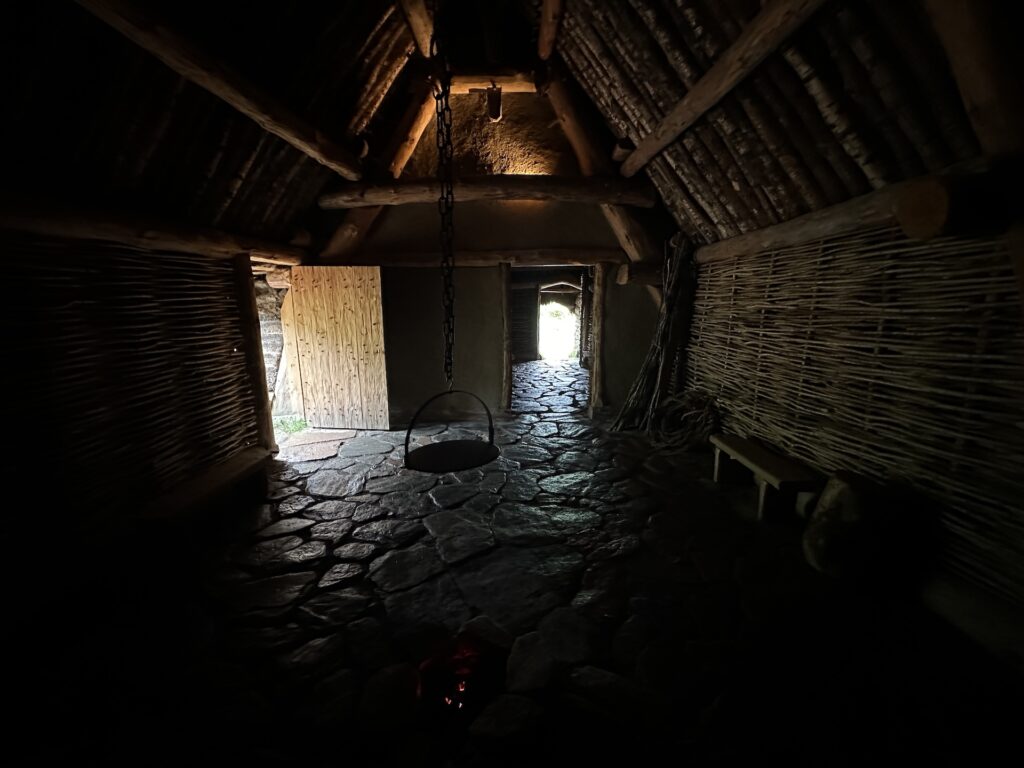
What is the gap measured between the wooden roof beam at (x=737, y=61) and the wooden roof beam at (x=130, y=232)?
474cm

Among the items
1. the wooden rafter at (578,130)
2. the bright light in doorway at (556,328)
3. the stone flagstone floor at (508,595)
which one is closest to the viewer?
the stone flagstone floor at (508,595)

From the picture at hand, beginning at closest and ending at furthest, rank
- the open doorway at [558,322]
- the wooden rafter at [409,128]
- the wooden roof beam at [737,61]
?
the wooden roof beam at [737,61] < the wooden rafter at [409,128] < the open doorway at [558,322]

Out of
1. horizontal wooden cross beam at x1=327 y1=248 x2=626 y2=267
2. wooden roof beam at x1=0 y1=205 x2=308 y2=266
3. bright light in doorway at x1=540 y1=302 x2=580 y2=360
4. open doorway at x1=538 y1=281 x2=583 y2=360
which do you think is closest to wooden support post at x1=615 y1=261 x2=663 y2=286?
horizontal wooden cross beam at x1=327 y1=248 x2=626 y2=267

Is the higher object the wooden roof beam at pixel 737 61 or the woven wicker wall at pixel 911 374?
the wooden roof beam at pixel 737 61

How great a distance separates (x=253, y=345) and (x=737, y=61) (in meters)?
5.62

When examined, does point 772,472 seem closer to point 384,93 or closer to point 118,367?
point 118,367

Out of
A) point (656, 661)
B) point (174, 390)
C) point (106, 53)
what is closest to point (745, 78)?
point (656, 661)

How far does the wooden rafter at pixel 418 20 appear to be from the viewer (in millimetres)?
4355

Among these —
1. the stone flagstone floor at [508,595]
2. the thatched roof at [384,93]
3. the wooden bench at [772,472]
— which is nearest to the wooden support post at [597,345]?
the thatched roof at [384,93]

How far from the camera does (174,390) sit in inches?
159

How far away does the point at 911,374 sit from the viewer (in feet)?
9.80

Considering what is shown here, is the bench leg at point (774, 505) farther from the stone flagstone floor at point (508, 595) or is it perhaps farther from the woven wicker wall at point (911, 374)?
the woven wicker wall at point (911, 374)

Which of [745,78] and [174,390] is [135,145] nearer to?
[174,390]

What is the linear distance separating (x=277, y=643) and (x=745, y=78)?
523cm
